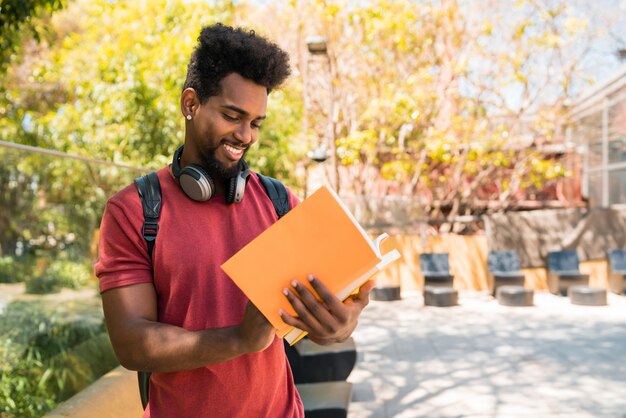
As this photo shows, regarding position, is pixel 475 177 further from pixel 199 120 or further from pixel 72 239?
pixel 199 120

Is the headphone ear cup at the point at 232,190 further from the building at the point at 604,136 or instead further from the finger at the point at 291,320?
the building at the point at 604,136

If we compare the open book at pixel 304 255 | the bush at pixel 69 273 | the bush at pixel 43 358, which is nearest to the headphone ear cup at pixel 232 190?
the open book at pixel 304 255

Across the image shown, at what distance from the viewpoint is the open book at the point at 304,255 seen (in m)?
1.26

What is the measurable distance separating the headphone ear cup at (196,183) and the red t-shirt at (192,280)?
0.08 ft

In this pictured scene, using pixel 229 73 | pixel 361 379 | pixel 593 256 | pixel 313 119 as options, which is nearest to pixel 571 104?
pixel 593 256

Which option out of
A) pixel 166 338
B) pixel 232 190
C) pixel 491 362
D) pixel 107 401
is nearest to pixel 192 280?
pixel 166 338

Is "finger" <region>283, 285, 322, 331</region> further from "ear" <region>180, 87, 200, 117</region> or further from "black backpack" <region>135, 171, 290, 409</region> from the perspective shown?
"ear" <region>180, 87, 200, 117</region>

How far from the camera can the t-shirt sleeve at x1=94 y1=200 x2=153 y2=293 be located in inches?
54.8

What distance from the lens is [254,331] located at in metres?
1.29

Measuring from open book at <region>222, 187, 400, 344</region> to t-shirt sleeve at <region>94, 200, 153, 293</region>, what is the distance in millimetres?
263

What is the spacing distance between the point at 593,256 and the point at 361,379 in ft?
29.2

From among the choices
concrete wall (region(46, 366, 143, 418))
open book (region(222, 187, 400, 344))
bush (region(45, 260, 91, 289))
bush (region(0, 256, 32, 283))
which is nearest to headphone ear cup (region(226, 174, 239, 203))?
open book (region(222, 187, 400, 344))

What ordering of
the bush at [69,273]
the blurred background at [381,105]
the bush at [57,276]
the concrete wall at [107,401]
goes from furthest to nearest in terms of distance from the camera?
the blurred background at [381,105] → the bush at [69,273] → the bush at [57,276] → the concrete wall at [107,401]

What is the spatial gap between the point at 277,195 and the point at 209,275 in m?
0.37
